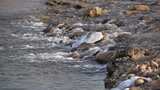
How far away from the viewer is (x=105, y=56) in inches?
643

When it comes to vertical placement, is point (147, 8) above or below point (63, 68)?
below

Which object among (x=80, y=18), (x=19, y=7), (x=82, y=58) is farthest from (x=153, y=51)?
(x=19, y=7)

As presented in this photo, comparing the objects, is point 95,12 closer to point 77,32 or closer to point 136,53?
point 77,32

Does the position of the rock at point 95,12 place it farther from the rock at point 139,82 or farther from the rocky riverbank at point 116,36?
the rock at point 139,82

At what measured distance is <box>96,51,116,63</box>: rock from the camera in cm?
1598

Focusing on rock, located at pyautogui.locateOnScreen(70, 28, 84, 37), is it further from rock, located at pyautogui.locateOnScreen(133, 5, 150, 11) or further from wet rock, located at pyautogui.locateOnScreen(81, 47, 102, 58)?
rock, located at pyautogui.locateOnScreen(133, 5, 150, 11)

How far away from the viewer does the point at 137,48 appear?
16016 mm

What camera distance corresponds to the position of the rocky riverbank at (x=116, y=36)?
44.4ft

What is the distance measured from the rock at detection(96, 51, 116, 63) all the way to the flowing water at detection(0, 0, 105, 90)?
0.24 metres

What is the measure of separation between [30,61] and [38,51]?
1530mm

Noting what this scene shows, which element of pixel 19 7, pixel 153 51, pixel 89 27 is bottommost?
pixel 19 7

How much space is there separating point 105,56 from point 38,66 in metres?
1.93

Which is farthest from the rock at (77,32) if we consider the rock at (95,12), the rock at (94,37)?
the rock at (95,12)

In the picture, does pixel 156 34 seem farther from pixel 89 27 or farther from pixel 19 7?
pixel 19 7
